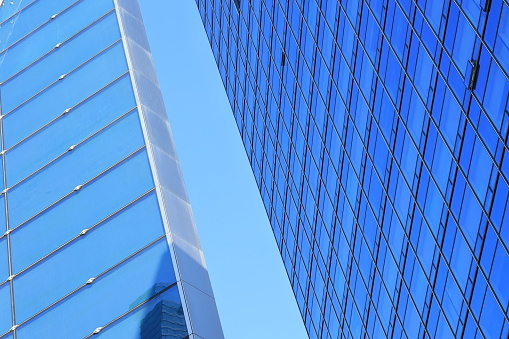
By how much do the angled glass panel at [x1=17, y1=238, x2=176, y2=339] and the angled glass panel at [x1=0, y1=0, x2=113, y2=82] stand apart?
7.58 m

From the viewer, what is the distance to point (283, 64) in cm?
Answer: 5384

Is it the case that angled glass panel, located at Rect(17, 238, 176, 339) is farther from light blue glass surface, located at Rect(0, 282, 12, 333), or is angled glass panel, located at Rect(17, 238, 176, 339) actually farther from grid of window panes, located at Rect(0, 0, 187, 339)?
light blue glass surface, located at Rect(0, 282, 12, 333)

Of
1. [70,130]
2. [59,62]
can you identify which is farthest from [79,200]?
[59,62]

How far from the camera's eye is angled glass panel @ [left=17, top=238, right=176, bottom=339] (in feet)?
42.4

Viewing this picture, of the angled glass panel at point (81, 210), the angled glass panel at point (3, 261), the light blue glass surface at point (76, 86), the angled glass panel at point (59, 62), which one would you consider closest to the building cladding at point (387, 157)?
the angled glass panel at point (59, 62)

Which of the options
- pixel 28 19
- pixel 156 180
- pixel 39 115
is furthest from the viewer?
pixel 28 19

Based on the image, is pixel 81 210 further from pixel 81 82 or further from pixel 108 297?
pixel 81 82

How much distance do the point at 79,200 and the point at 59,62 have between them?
Answer: 4915mm

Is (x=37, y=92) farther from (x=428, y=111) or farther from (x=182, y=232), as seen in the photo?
(x=428, y=111)

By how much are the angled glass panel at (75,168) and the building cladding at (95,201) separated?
0.08ft

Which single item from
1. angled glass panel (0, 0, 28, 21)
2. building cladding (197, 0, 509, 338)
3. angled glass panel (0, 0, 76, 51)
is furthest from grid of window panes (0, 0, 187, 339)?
building cladding (197, 0, 509, 338)

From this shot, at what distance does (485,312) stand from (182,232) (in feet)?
55.7

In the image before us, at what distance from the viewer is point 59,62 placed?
62.3ft

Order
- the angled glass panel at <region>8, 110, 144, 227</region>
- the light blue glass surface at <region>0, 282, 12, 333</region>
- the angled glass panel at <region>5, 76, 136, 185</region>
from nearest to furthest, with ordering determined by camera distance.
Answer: the light blue glass surface at <region>0, 282, 12, 333</region>, the angled glass panel at <region>8, 110, 144, 227</region>, the angled glass panel at <region>5, 76, 136, 185</region>
